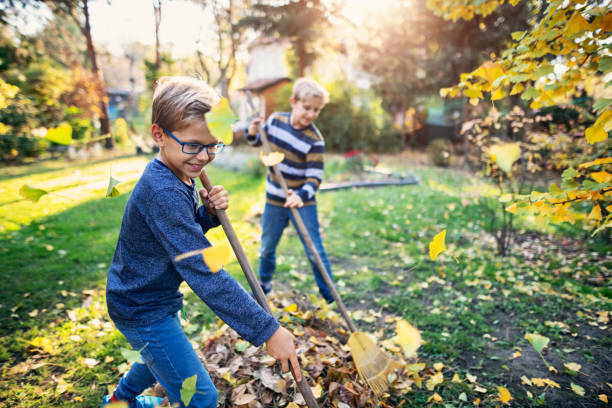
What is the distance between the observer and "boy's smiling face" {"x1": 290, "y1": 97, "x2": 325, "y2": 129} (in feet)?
9.15

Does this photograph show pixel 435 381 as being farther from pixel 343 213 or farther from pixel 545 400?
pixel 343 213

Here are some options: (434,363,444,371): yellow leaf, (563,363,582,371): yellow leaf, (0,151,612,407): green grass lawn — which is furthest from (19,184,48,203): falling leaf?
(563,363,582,371): yellow leaf

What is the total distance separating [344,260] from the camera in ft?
14.8

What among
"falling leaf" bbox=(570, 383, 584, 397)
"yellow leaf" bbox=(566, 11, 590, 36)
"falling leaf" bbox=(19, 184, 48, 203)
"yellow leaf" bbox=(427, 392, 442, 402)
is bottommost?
"yellow leaf" bbox=(427, 392, 442, 402)

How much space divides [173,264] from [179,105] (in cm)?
64

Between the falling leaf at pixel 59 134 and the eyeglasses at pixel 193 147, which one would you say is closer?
the falling leaf at pixel 59 134

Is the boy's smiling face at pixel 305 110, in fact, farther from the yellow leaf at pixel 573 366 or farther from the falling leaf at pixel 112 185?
the yellow leaf at pixel 573 366

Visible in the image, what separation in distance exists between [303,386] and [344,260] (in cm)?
306

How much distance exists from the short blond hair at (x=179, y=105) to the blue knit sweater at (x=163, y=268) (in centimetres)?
20

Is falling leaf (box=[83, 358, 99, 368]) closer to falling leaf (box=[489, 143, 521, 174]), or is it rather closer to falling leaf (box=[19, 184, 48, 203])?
falling leaf (box=[19, 184, 48, 203])

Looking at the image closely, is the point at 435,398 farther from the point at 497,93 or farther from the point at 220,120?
the point at 220,120

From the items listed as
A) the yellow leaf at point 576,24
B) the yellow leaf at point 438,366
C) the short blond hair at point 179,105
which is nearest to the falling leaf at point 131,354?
the short blond hair at point 179,105

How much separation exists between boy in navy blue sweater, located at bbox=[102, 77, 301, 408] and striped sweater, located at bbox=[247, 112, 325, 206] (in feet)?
4.80

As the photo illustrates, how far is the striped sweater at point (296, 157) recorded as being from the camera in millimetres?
3007
